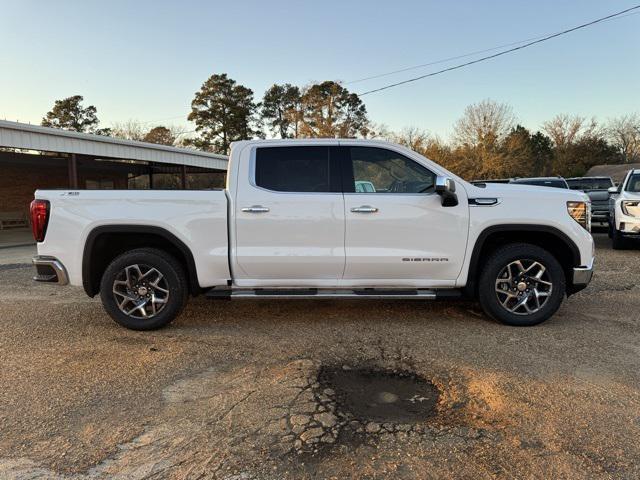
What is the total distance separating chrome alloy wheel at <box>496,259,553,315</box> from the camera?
476 cm

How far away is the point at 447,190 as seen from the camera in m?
4.44

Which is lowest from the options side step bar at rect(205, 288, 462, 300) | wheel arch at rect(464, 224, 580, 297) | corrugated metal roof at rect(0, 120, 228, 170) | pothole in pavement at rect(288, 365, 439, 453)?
pothole in pavement at rect(288, 365, 439, 453)

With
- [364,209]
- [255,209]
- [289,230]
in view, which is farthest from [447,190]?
[255,209]

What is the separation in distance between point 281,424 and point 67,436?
1.31m

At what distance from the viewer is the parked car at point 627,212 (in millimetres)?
9586

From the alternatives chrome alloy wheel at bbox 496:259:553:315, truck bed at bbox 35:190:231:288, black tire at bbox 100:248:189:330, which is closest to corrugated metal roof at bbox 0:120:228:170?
truck bed at bbox 35:190:231:288

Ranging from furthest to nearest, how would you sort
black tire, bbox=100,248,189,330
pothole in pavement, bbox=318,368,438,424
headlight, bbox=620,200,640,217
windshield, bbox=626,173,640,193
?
1. windshield, bbox=626,173,640,193
2. headlight, bbox=620,200,640,217
3. black tire, bbox=100,248,189,330
4. pothole in pavement, bbox=318,368,438,424

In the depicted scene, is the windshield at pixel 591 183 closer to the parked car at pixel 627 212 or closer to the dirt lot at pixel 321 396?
the parked car at pixel 627 212

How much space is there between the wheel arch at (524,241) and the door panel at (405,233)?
0.18 metres

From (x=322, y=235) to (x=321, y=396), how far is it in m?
1.80

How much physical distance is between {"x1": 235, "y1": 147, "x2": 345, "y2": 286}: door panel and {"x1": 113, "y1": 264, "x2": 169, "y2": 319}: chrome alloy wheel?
855 millimetres

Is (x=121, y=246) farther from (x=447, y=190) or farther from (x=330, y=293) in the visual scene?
(x=447, y=190)

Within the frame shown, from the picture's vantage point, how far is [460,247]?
467cm

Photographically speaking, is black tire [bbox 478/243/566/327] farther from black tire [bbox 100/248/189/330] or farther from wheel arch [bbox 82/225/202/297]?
black tire [bbox 100/248/189/330]
